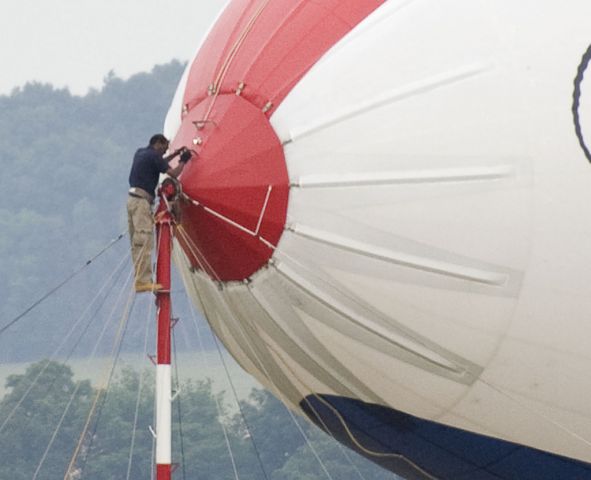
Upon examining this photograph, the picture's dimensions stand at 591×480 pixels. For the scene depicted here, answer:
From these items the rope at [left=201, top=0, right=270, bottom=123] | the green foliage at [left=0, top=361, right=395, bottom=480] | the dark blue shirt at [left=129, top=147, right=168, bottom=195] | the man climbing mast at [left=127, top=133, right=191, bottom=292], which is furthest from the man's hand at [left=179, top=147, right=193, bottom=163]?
the green foliage at [left=0, top=361, right=395, bottom=480]

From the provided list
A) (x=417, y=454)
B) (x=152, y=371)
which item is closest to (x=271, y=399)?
(x=152, y=371)

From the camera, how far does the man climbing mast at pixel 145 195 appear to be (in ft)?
70.4

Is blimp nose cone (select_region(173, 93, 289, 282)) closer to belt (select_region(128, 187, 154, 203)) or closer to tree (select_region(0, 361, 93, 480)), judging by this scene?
belt (select_region(128, 187, 154, 203))

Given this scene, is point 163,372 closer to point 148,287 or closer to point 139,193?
point 148,287

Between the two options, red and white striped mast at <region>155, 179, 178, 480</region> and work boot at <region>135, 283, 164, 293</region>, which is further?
work boot at <region>135, 283, 164, 293</region>

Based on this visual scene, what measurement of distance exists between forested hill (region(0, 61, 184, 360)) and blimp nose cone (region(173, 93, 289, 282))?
81605mm

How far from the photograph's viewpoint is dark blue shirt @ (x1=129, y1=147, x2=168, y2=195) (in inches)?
847

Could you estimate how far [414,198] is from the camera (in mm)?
20922

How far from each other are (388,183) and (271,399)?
218 ft

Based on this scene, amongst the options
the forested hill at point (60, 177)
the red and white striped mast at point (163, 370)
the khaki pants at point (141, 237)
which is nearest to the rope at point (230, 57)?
the khaki pants at point (141, 237)

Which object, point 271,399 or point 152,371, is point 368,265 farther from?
point 271,399

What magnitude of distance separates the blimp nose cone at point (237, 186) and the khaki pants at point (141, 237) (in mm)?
314

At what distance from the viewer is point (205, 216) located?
2147cm

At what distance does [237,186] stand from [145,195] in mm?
826
